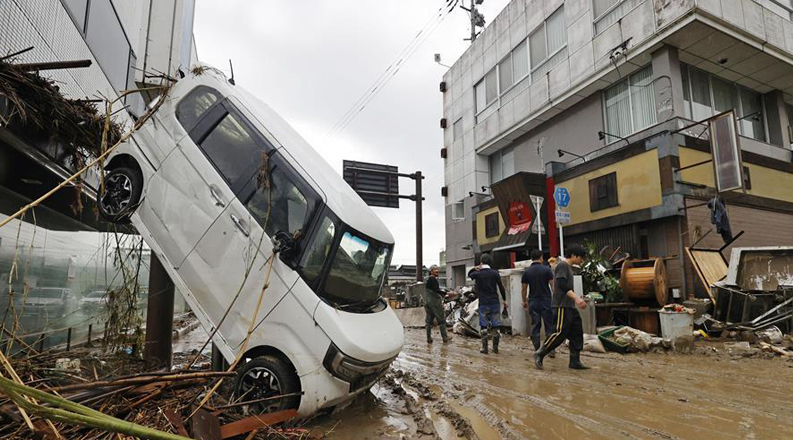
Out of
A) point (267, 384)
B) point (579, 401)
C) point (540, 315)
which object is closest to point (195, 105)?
point (267, 384)

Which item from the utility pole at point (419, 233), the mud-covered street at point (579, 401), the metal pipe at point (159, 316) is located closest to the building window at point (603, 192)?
the utility pole at point (419, 233)

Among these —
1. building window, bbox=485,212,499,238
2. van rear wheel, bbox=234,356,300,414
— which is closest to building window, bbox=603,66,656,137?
building window, bbox=485,212,499,238

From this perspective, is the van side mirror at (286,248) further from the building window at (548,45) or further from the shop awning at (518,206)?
the building window at (548,45)

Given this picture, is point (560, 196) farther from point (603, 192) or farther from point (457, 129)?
point (457, 129)

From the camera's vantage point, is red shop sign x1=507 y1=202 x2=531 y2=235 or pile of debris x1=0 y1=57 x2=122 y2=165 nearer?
pile of debris x1=0 y1=57 x2=122 y2=165

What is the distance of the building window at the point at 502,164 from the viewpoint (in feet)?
70.2

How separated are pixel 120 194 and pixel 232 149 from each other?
1.64 m

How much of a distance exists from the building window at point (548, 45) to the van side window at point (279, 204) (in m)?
16.1

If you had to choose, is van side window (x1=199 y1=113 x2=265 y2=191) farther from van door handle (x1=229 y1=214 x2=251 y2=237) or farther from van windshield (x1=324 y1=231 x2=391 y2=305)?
van windshield (x1=324 y1=231 x2=391 y2=305)

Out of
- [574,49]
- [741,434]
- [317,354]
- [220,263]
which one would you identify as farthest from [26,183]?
[574,49]

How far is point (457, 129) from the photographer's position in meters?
24.8

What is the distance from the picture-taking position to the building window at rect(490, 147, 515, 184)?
21.4m

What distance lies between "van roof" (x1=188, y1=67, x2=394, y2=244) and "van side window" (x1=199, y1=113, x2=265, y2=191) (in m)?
0.21

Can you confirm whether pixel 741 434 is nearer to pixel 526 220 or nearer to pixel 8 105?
pixel 8 105
